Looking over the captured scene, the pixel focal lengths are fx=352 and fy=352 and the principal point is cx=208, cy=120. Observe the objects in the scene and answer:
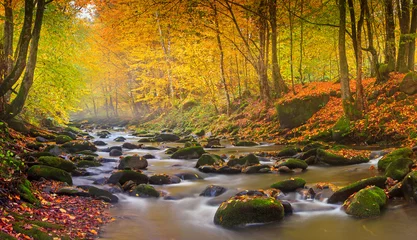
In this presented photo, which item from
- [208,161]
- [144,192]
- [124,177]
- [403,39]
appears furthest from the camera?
[403,39]

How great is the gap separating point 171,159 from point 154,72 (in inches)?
833

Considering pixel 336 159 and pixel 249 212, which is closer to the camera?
pixel 249 212

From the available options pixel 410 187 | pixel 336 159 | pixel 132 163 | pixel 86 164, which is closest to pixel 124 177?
pixel 86 164

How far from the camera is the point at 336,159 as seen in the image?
11070mm

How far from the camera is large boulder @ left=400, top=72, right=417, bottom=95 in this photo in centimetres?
1441

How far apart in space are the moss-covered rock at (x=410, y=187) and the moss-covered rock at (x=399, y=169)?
1.01 m

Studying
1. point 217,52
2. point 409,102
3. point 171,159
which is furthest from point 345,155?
point 217,52

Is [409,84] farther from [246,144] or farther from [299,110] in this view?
[246,144]

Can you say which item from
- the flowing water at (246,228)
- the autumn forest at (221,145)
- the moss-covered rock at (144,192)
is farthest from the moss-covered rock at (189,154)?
the moss-covered rock at (144,192)

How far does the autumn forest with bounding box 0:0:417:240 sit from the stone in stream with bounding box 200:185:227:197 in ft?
0.21

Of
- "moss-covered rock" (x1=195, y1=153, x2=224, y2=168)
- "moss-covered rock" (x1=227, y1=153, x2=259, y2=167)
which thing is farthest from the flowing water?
"moss-covered rock" (x1=195, y1=153, x2=224, y2=168)

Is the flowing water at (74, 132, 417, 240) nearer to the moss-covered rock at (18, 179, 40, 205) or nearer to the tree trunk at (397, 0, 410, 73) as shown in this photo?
the moss-covered rock at (18, 179, 40, 205)

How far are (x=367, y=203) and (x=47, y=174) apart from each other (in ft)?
22.8

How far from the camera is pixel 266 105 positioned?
68.4ft
